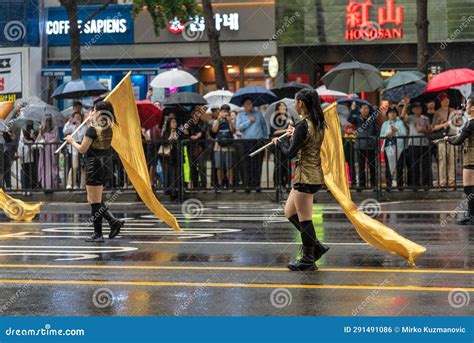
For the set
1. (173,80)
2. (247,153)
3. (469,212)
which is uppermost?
(173,80)

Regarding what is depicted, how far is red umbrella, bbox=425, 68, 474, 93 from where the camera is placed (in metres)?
22.0

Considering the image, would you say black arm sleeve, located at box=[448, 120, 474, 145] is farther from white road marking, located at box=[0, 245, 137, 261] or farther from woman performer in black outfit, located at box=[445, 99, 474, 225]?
white road marking, located at box=[0, 245, 137, 261]

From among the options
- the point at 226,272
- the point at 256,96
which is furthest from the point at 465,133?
the point at 256,96

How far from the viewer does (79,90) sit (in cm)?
2539

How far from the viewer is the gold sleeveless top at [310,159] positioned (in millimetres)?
11305

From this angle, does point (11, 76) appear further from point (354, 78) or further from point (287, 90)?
point (354, 78)

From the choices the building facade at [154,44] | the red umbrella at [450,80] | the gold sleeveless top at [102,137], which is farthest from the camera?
the building facade at [154,44]

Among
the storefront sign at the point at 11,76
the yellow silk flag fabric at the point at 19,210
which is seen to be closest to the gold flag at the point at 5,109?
the storefront sign at the point at 11,76

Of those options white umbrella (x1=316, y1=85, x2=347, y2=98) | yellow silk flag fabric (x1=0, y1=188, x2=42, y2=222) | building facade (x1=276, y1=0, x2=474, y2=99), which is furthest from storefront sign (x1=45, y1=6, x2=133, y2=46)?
yellow silk flag fabric (x1=0, y1=188, x2=42, y2=222)

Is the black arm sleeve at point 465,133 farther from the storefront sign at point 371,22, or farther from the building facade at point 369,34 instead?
the storefront sign at point 371,22

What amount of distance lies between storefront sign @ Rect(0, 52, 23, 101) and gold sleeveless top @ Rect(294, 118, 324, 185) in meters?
25.9

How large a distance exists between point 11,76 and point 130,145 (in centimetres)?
2262

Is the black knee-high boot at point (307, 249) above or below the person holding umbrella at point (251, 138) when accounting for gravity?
below

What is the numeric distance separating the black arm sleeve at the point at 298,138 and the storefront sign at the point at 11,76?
2595 cm
